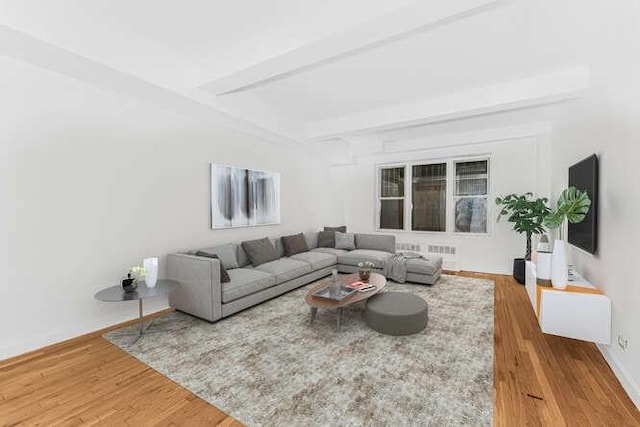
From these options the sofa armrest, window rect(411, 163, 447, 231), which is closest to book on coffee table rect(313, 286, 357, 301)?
the sofa armrest

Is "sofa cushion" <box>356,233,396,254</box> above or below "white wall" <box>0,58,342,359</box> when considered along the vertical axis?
below

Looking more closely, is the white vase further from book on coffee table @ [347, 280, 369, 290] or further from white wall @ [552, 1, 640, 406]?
white wall @ [552, 1, 640, 406]

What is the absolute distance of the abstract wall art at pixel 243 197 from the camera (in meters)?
4.49

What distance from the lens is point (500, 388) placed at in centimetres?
216

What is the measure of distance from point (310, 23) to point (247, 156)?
9.54ft

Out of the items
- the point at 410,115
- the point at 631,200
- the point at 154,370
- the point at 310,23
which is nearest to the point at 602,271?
the point at 631,200

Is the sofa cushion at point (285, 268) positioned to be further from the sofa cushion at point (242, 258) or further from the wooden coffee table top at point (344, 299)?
the wooden coffee table top at point (344, 299)

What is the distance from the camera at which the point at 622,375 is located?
7.29 ft

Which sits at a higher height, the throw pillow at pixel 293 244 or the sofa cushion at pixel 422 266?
the throw pillow at pixel 293 244

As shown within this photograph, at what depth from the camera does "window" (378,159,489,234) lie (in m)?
5.96

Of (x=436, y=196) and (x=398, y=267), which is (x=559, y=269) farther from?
(x=436, y=196)

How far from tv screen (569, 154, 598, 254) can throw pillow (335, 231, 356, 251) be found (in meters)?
3.57

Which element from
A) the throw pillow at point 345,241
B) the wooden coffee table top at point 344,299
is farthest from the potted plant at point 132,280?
the throw pillow at point 345,241

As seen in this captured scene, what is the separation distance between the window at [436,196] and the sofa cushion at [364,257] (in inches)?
60.2
